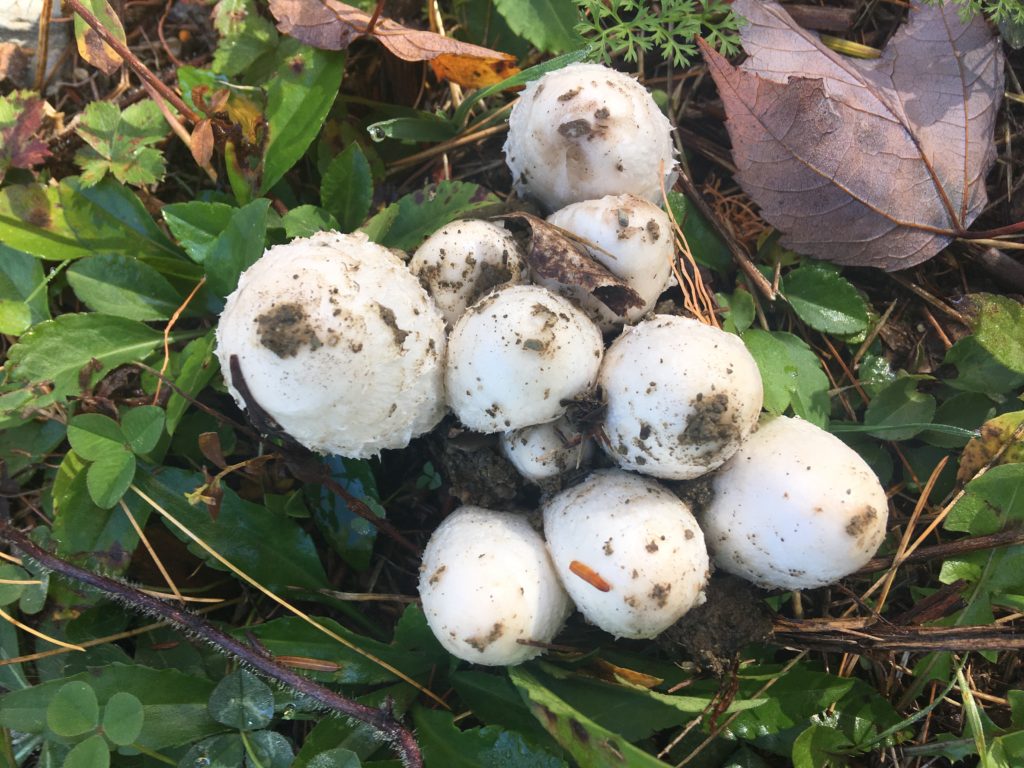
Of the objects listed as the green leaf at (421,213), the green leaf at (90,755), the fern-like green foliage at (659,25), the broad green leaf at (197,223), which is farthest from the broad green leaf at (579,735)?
the fern-like green foliage at (659,25)

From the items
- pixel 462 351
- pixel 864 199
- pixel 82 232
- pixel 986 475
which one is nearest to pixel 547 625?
pixel 462 351

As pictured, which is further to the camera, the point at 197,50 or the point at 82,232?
the point at 197,50

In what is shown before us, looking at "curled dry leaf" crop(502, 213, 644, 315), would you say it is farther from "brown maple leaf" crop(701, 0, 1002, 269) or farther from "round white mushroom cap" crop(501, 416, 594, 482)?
"brown maple leaf" crop(701, 0, 1002, 269)

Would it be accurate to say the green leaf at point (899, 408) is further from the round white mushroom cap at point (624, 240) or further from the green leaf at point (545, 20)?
the green leaf at point (545, 20)

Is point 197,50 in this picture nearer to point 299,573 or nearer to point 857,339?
point 299,573

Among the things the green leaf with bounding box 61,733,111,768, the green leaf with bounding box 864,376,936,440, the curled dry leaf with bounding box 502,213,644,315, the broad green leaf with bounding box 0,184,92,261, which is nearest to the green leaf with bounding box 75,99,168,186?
the broad green leaf with bounding box 0,184,92,261

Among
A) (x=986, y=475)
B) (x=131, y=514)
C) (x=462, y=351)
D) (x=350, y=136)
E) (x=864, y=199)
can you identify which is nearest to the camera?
(x=462, y=351)
